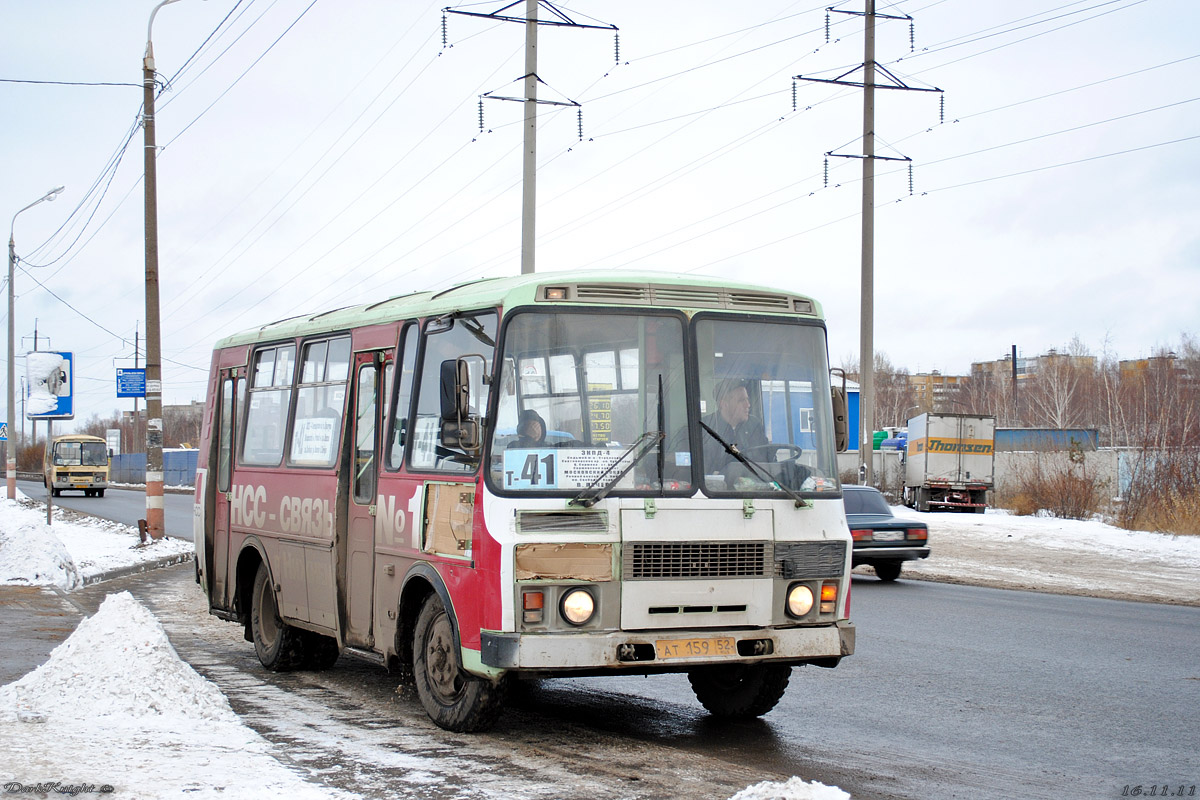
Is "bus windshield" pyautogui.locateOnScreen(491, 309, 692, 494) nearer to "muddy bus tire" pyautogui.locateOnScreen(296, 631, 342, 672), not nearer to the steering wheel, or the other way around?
the steering wheel

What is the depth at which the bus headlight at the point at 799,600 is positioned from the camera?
755cm

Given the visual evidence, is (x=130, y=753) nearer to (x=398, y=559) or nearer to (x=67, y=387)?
(x=398, y=559)

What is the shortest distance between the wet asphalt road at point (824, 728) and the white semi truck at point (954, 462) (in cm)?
3076

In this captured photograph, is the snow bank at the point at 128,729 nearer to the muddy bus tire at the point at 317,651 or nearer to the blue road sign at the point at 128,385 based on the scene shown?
the muddy bus tire at the point at 317,651

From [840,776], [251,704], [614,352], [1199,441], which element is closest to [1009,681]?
[840,776]

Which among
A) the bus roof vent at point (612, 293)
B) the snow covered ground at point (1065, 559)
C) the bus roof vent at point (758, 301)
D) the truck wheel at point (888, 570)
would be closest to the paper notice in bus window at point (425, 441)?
the bus roof vent at point (612, 293)

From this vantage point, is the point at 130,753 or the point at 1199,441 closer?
the point at 130,753

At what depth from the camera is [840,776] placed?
261 inches

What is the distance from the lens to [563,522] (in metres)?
7.08

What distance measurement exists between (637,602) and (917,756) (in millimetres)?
1812

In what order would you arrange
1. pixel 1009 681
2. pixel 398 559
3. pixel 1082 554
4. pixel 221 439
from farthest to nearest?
pixel 1082 554
pixel 221 439
pixel 1009 681
pixel 398 559

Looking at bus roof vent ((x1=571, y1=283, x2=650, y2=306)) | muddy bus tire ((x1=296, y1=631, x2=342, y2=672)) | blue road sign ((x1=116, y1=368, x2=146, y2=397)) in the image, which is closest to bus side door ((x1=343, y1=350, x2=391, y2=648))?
muddy bus tire ((x1=296, y1=631, x2=342, y2=672))

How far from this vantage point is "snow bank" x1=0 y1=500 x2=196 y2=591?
17578mm

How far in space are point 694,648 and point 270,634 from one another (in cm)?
483
